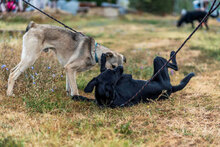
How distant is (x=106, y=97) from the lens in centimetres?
343

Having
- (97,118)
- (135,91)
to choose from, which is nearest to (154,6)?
(135,91)

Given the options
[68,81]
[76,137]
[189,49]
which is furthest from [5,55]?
[189,49]

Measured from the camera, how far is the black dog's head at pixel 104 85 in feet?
11.1

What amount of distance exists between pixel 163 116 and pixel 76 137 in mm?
1290

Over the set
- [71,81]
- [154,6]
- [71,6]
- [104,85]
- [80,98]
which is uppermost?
[154,6]

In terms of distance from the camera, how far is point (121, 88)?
362cm

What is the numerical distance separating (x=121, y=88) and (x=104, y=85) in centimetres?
35

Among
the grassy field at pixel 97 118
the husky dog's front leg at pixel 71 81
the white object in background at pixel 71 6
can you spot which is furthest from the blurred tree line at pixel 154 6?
the husky dog's front leg at pixel 71 81

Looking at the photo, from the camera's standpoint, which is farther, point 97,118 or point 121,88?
point 121,88

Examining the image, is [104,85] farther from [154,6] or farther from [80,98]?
[154,6]

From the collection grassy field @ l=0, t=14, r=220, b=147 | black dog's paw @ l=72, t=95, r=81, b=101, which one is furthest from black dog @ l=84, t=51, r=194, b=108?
black dog's paw @ l=72, t=95, r=81, b=101

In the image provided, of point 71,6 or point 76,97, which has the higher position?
point 71,6

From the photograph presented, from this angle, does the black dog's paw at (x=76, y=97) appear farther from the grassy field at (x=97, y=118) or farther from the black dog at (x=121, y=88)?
the black dog at (x=121, y=88)

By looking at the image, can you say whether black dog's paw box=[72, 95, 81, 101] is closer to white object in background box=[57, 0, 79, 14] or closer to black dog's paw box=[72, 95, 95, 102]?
black dog's paw box=[72, 95, 95, 102]
